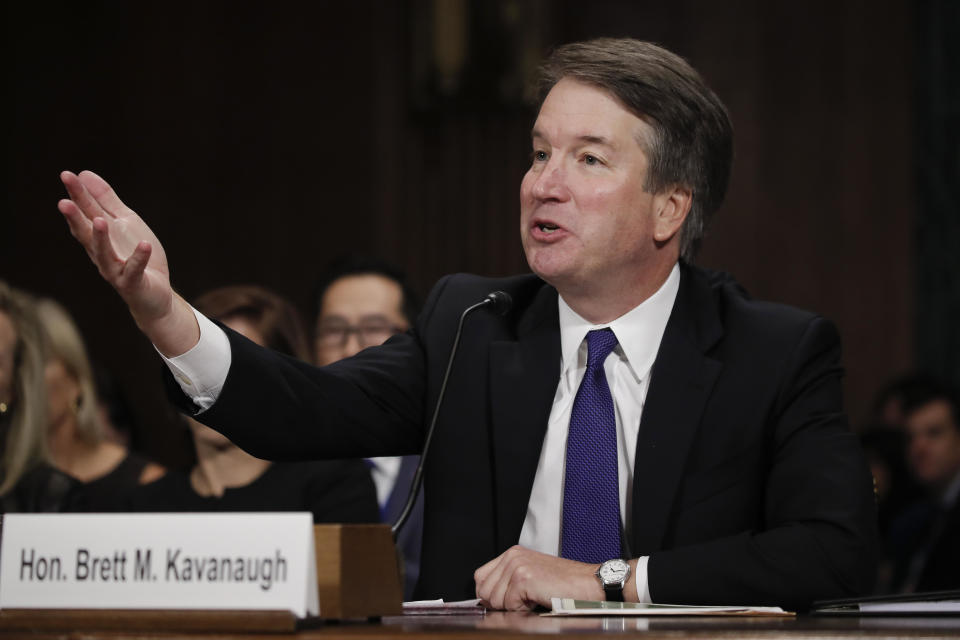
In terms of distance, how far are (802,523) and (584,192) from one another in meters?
0.62

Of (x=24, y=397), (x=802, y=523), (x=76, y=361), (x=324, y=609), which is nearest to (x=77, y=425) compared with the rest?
(x=76, y=361)

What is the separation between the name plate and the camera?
1195 mm

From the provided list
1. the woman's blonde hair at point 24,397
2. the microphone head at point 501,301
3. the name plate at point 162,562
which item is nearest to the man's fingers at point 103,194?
the name plate at point 162,562

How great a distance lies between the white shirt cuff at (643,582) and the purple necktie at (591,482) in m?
0.17

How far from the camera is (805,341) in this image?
2.05 metres

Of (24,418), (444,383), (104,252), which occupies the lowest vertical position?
(444,383)

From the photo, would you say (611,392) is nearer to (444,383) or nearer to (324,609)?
(444,383)

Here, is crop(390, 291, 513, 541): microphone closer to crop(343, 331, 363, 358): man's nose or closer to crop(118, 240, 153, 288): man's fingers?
crop(118, 240, 153, 288): man's fingers

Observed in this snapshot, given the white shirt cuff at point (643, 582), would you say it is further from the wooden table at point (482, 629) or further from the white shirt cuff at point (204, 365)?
the white shirt cuff at point (204, 365)

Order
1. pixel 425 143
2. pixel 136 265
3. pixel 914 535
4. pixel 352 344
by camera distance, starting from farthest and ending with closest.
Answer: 1. pixel 425 143
2. pixel 914 535
3. pixel 352 344
4. pixel 136 265

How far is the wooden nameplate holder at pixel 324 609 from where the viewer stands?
1189 mm

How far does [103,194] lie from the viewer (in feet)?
5.22

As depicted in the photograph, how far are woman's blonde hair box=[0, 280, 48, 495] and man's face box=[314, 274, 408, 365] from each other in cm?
74

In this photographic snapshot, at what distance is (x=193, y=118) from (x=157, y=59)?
1.13 ft
